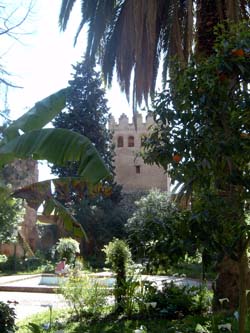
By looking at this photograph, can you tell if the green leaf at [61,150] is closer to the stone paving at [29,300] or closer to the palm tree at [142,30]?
the palm tree at [142,30]

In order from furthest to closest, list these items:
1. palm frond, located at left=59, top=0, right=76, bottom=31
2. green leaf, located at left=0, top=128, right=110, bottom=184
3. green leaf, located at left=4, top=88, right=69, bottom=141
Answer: palm frond, located at left=59, top=0, right=76, bottom=31 → green leaf, located at left=4, top=88, right=69, bottom=141 → green leaf, located at left=0, top=128, right=110, bottom=184

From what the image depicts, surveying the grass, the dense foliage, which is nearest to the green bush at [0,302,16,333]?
the grass

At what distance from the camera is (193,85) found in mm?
4117

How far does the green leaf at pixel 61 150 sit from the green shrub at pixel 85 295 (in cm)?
392

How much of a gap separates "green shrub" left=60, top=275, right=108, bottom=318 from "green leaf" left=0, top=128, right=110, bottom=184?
3.92 meters

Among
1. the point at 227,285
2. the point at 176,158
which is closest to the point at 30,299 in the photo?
the point at 227,285

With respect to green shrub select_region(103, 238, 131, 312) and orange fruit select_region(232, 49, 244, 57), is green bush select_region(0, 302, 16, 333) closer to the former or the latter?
green shrub select_region(103, 238, 131, 312)

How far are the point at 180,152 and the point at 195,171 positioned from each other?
28 cm

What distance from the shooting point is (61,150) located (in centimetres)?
569

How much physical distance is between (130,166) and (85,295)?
32.1 meters

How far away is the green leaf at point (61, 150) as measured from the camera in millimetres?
5535

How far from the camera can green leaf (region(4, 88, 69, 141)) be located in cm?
690

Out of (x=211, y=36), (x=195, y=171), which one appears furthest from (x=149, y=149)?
(x=211, y=36)

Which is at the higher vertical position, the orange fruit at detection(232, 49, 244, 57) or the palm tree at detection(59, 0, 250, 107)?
the palm tree at detection(59, 0, 250, 107)
